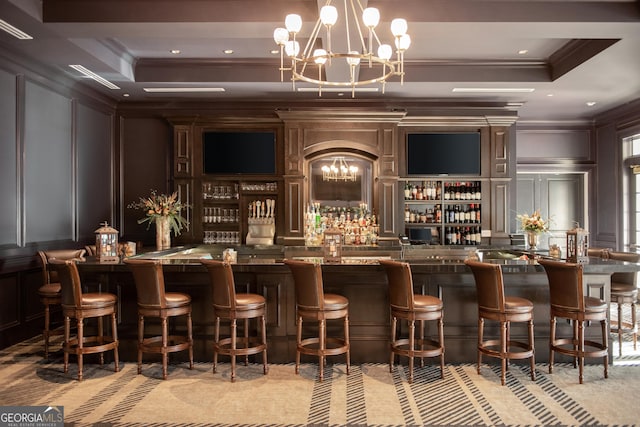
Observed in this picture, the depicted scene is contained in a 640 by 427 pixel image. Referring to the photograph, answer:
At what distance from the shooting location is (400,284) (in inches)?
177

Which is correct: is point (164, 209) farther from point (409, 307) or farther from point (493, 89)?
point (493, 89)

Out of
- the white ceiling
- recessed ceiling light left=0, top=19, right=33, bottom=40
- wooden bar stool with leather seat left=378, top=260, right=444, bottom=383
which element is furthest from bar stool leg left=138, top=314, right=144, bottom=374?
recessed ceiling light left=0, top=19, right=33, bottom=40

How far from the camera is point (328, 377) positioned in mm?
4602

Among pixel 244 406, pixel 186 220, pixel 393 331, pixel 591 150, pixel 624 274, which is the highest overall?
pixel 591 150

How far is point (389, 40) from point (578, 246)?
9.92 feet

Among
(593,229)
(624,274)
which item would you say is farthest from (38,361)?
(593,229)

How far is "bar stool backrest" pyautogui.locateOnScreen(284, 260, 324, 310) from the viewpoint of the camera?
443cm

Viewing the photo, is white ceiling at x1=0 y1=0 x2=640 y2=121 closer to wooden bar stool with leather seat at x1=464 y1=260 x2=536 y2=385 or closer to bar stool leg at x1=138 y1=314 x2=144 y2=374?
wooden bar stool with leather seat at x1=464 y1=260 x2=536 y2=385

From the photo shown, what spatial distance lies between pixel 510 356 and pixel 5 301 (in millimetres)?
5212

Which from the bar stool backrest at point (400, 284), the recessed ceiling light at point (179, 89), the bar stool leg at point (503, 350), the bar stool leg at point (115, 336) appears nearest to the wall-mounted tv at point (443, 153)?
→ the recessed ceiling light at point (179, 89)

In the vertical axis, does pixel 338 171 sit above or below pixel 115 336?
above

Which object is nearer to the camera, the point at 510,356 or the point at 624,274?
the point at 510,356

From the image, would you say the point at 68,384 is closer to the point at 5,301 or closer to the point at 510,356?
the point at 5,301

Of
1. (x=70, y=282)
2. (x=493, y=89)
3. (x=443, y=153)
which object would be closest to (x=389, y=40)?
(x=493, y=89)
